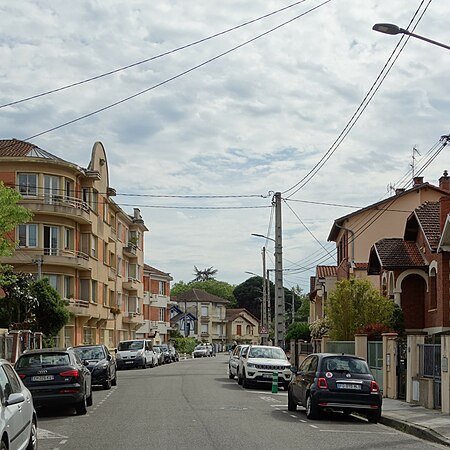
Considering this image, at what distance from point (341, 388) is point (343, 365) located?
2.47 feet

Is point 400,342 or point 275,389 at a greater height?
point 400,342

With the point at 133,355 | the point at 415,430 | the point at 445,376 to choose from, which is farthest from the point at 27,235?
the point at 415,430

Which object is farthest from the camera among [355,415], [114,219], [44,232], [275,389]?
[114,219]

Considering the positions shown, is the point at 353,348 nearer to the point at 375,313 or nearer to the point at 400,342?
the point at 375,313

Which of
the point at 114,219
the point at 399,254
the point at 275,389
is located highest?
the point at 114,219

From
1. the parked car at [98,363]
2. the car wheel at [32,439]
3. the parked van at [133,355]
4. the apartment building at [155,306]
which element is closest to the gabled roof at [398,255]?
the parked car at [98,363]

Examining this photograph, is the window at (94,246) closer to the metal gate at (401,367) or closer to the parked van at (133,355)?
the parked van at (133,355)

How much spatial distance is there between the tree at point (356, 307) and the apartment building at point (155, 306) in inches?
2039

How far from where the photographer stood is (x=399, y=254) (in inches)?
1340

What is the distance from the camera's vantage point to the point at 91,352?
1195 inches

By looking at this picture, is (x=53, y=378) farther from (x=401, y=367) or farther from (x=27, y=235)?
(x=27, y=235)

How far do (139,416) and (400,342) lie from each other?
876cm

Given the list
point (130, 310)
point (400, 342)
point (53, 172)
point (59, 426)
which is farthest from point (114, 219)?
point (59, 426)

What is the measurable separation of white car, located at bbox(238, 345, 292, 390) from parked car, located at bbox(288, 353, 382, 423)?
444 inches
